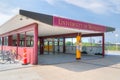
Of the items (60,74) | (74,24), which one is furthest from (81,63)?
(60,74)

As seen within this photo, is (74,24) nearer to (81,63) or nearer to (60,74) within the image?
(81,63)

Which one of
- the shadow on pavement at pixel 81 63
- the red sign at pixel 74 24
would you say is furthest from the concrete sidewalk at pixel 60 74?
the red sign at pixel 74 24

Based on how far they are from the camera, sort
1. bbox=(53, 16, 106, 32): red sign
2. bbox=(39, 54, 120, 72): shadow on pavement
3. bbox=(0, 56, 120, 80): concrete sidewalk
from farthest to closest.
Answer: bbox=(53, 16, 106, 32): red sign, bbox=(39, 54, 120, 72): shadow on pavement, bbox=(0, 56, 120, 80): concrete sidewalk

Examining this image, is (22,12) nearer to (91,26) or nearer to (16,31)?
(91,26)

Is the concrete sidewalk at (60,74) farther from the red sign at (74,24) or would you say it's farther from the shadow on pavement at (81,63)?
the red sign at (74,24)

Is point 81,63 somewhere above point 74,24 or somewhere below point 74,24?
below

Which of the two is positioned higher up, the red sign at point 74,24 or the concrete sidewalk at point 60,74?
the red sign at point 74,24

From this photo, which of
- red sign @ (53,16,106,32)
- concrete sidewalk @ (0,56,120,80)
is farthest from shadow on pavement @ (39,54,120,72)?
red sign @ (53,16,106,32)

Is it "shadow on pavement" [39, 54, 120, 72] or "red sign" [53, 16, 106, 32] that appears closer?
"shadow on pavement" [39, 54, 120, 72]

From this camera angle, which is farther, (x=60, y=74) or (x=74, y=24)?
(x=74, y=24)

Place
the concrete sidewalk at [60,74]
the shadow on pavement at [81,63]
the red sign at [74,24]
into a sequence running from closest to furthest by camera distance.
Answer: the concrete sidewalk at [60,74] → the shadow on pavement at [81,63] → the red sign at [74,24]

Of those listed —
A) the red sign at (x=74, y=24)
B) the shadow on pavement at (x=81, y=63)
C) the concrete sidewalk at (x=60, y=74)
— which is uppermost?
the red sign at (x=74, y=24)

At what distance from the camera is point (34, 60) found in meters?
11.7

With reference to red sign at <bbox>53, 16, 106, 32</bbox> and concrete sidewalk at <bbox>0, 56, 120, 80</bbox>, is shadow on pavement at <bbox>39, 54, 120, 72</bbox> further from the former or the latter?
red sign at <bbox>53, 16, 106, 32</bbox>
